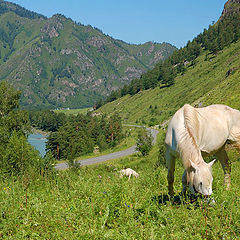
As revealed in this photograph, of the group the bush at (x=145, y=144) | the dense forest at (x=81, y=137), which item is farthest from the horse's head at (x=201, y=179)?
the dense forest at (x=81, y=137)

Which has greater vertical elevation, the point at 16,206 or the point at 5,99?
the point at 5,99

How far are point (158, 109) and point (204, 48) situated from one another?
58.6 metres

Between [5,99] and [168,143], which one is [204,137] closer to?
[168,143]

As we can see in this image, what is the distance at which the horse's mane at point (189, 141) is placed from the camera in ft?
16.6

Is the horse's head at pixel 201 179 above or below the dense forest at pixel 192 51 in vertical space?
below

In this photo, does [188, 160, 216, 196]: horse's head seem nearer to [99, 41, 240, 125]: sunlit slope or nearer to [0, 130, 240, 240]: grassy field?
[0, 130, 240, 240]: grassy field

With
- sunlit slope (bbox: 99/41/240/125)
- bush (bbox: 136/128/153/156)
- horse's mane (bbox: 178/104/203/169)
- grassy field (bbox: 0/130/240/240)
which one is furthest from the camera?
sunlit slope (bbox: 99/41/240/125)

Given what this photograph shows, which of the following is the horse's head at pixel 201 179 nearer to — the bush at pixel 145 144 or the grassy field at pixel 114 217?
the grassy field at pixel 114 217

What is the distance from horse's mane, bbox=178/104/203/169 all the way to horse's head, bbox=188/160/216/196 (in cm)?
18

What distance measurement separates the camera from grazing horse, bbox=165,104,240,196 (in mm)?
4777

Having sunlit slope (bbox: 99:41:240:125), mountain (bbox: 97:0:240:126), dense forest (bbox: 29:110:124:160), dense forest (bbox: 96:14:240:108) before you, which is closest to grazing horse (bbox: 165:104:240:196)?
dense forest (bbox: 29:110:124:160)

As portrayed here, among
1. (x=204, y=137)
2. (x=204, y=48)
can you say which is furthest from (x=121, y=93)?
(x=204, y=137)

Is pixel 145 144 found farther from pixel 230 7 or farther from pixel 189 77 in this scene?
pixel 230 7

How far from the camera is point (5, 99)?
4022 centimetres
